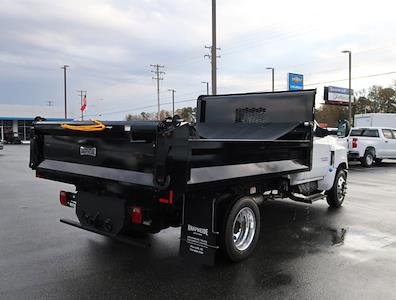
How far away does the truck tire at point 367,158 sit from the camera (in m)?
18.6

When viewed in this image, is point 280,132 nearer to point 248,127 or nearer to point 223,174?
point 248,127

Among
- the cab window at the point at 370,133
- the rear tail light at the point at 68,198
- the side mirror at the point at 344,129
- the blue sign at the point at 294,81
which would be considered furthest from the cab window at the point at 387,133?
the blue sign at the point at 294,81

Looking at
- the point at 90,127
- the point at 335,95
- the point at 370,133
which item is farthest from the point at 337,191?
the point at 335,95

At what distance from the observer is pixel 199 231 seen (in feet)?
14.7

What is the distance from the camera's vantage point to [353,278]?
4.50 m

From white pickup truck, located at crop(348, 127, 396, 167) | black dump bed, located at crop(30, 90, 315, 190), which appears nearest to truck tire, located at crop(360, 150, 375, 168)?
white pickup truck, located at crop(348, 127, 396, 167)

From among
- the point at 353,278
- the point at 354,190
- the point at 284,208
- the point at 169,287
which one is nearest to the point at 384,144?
the point at 354,190

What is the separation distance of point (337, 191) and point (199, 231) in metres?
4.73

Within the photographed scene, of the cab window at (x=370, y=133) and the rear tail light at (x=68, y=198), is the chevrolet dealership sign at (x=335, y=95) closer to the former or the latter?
the cab window at (x=370, y=133)

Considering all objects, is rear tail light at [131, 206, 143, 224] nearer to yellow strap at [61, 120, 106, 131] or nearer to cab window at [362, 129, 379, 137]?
yellow strap at [61, 120, 106, 131]

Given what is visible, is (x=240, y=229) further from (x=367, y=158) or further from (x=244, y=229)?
(x=367, y=158)

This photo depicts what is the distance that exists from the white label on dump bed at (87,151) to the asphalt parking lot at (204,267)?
4.28ft

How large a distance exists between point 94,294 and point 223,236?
152cm

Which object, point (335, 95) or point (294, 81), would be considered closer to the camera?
point (294, 81)
